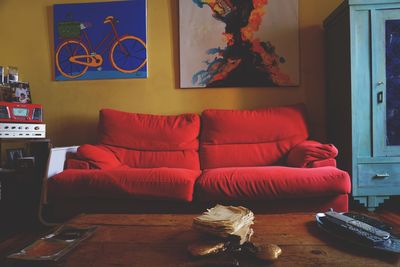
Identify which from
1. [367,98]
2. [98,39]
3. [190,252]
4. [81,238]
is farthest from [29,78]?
[367,98]

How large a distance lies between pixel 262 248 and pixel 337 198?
1.16 meters

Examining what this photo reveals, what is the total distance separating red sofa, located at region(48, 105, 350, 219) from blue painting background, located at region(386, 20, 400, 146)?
0.58m

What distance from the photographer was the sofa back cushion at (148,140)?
94.7 inches

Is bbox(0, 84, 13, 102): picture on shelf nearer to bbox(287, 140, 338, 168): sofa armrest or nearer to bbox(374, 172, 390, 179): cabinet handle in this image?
bbox(287, 140, 338, 168): sofa armrest

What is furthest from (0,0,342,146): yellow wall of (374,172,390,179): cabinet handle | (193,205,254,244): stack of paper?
(193,205,254,244): stack of paper

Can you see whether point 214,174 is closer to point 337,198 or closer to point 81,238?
point 337,198

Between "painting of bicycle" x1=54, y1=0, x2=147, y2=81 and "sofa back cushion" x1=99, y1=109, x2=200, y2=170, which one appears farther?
"painting of bicycle" x1=54, y1=0, x2=147, y2=81

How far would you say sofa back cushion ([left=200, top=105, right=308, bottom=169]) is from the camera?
93.0 inches

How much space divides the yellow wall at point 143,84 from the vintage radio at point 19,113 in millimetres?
482

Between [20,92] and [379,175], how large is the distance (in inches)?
112

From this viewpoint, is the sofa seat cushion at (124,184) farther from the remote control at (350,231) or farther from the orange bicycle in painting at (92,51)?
the orange bicycle in painting at (92,51)

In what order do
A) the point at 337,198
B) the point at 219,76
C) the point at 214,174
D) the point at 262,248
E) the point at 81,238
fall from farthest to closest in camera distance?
the point at 219,76 < the point at 214,174 < the point at 337,198 < the point at 81,238 < the point at 262,248

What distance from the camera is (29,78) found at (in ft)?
9.32

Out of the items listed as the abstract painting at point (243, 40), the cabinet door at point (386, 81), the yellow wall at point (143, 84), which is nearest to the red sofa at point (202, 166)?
the yellow wall at point (143, 84)
